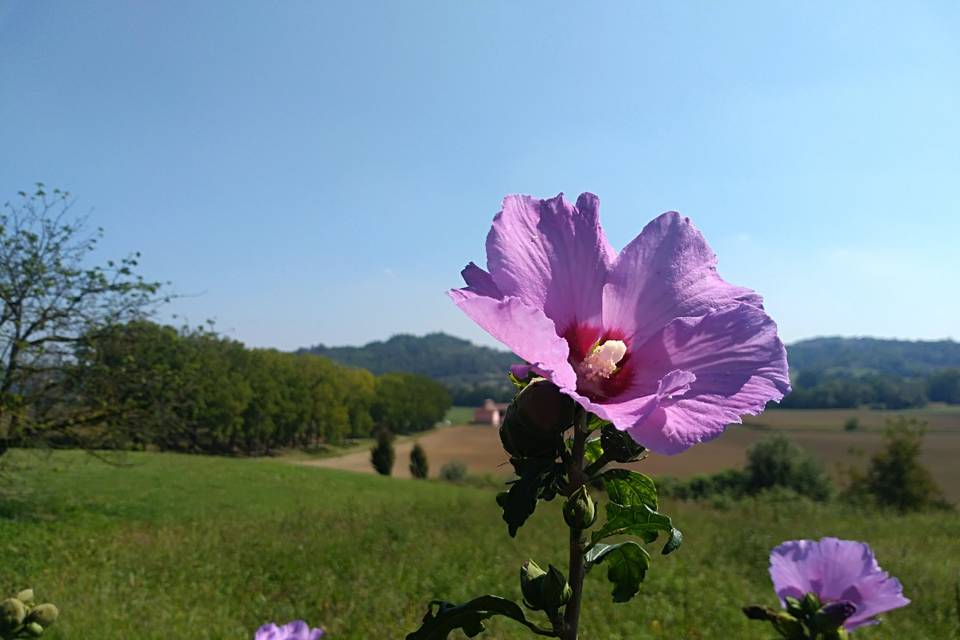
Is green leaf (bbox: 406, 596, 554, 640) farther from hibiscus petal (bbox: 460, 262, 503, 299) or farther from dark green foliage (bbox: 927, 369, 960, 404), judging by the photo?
dark green foliage (bbox: 927, 369, 960, 404)

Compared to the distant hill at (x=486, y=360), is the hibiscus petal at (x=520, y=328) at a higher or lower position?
lower

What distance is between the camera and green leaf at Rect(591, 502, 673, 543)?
707 mm

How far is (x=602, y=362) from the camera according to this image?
0.72m

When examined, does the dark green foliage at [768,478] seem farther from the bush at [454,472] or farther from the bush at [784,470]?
the bush at [454,472]

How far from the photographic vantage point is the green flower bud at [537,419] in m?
0.61

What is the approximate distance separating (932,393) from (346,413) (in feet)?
268

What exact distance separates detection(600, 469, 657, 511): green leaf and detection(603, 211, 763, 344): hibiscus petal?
0.52ft

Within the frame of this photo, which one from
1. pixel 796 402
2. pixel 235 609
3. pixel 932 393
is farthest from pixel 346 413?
pixel 932 393

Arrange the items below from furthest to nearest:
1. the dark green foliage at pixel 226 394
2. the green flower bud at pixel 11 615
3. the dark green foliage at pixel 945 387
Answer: the dark green foliage at pixel 945 387, the dark green foliage at pixel 226 394, the green flower bud at pixel 11 615

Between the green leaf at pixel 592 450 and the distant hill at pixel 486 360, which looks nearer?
the green leaf at pixel 592 450

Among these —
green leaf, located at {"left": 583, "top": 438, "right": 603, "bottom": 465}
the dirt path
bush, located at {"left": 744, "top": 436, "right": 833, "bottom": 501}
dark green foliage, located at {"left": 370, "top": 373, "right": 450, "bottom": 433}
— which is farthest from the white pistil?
dark green foliage, located at {"left": 370, "top": 373, "right": 450, "bottom": 433}

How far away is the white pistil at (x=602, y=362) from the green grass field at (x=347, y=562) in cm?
617

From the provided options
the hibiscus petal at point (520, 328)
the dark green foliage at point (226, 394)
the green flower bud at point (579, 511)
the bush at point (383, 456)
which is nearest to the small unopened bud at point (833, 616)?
the green flower bud at point (579, 511)

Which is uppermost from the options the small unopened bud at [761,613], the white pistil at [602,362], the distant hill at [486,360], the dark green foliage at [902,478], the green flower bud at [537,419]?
the distant hill at [486,360]
